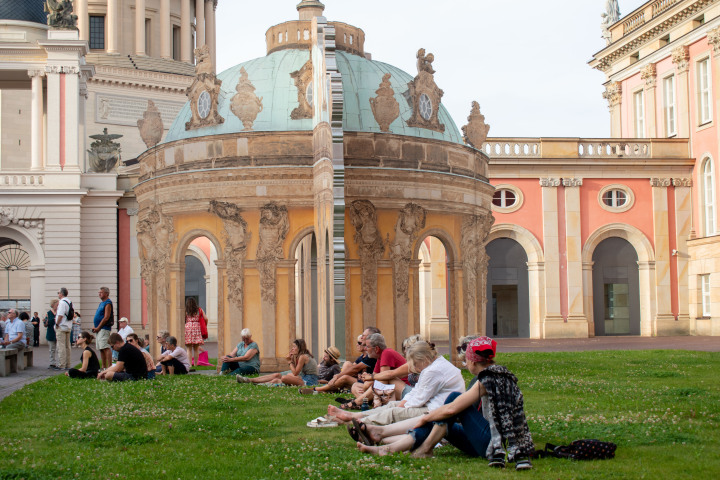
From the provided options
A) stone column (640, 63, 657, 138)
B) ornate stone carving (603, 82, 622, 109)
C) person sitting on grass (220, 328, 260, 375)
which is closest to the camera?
Answer: person sitting on grass (220, 328, 260, 375)

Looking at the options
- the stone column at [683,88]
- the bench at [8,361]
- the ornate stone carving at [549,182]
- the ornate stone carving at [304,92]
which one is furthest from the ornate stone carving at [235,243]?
the stone column at [683,88]

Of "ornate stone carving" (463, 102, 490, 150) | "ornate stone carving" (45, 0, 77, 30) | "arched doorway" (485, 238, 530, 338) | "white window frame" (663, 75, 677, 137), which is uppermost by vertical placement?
"ornate stone carving" (45, 0, 77, 30)

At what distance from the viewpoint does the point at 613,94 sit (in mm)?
58500

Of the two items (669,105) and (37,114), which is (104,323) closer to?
(37,114)

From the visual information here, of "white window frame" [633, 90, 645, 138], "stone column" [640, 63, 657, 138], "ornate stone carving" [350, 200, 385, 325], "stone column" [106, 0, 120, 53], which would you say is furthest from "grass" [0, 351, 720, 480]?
"stone column" [106, 0, 120, 53]

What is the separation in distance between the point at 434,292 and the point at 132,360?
27.8m

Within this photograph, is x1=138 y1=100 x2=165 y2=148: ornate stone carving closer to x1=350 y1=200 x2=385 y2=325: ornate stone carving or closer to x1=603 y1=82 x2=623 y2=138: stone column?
x1=350 y1=200 x2=385 y2=325: ornate stone carving

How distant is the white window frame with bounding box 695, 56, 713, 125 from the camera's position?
47.3 m

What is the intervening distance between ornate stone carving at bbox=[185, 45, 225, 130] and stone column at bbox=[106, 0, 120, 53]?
48909mm

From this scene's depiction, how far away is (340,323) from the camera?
1894 centimetres

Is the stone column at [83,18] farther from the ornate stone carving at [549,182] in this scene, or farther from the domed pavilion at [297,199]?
the domed pavilion at [297,199]

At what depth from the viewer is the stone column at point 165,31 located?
245ft

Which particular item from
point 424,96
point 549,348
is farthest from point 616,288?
point 424,96

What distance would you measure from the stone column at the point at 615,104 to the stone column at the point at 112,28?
36.6 metres
